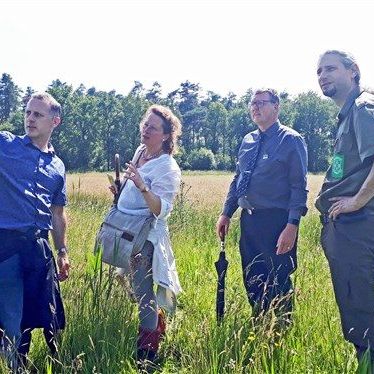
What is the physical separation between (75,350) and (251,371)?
120 cm

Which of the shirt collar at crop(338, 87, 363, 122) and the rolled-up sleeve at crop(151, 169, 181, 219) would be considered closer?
the shirt collar at crop(338, 87, 363, 122)

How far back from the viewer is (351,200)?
9.84ft

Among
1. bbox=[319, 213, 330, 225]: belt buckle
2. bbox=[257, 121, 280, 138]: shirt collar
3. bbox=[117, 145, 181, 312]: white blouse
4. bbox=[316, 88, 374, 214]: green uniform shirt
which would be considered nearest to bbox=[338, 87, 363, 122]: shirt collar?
bbox=[316, 88, 374, 214]: green uniform shirt

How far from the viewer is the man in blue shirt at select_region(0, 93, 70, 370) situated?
326 cm

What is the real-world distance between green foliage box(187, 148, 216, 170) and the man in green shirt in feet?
208

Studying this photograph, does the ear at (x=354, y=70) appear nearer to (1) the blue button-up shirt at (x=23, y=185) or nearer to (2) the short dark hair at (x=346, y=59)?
(2) the short dark hair at (x=346, y=59)

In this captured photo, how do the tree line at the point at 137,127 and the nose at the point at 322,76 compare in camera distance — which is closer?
the nose at the point at 322,76

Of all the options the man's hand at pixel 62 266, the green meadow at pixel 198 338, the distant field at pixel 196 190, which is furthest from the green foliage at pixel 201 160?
the man's hand at pixel 62 266

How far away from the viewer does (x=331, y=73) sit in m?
3.19

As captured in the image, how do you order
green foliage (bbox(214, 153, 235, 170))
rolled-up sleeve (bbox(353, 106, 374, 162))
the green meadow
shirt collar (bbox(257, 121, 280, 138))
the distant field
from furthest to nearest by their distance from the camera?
green foliage (bbox(214, 153, 235, 170))
the distant field
shirt collar (bbox(257, 121, 280, 138))
the green meadow
rolled-up sleeve (bbox(353, 106, 374, 162))

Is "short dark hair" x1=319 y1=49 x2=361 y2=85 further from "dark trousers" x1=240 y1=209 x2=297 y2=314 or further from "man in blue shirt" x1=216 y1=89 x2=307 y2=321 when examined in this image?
"dark trousers" x1=240 y1=209 x2=297 y2=314

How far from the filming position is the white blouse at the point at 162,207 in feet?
12.3

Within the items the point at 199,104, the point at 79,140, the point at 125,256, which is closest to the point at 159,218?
the point at 125,256

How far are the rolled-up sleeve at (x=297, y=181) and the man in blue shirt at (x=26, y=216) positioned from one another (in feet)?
5.70
